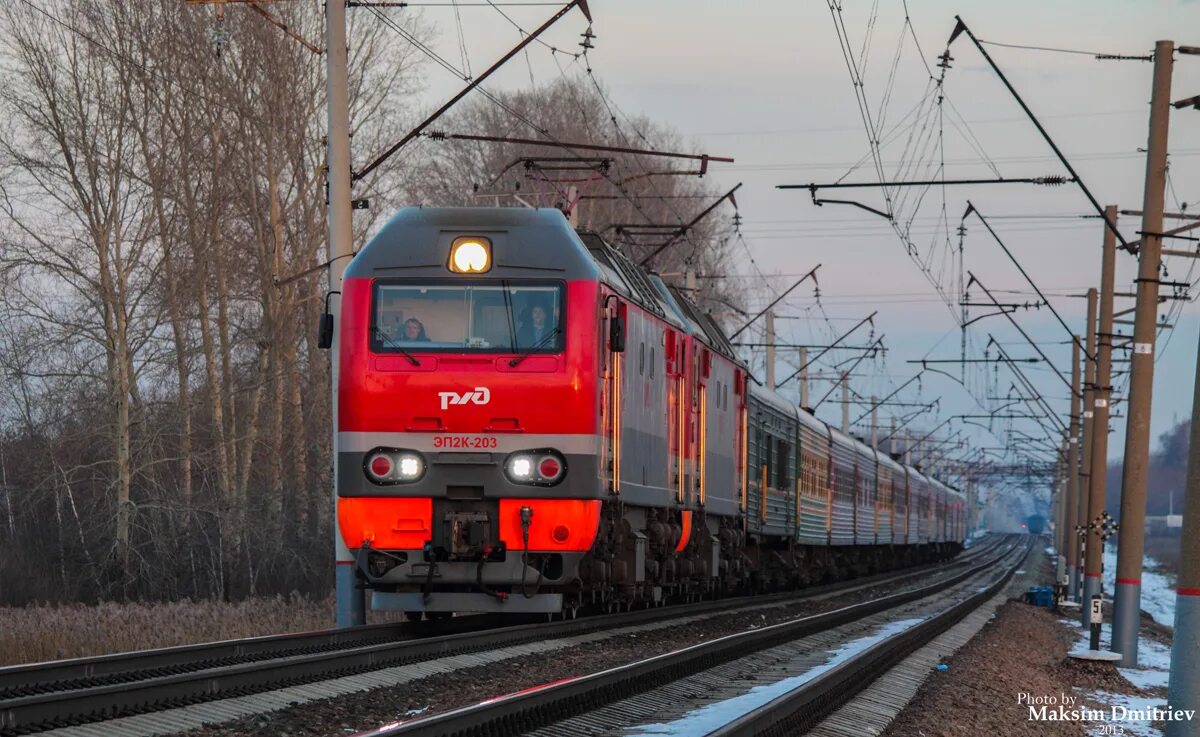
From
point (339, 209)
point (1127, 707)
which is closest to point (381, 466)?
point (339, 209)

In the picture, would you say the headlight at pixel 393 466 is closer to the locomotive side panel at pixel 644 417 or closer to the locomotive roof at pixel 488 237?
the locomotive roof at pixel 488 237

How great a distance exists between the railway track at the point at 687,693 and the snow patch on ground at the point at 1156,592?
2731 cm

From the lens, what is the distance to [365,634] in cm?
1491

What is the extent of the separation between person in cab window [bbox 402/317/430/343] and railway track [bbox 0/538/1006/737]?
2625mm

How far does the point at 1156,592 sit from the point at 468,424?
60204mm

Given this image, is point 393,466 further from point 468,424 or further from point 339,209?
point 339,209

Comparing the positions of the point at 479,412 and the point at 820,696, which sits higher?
the point at 479,412

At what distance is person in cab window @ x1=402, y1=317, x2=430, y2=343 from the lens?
1505cm

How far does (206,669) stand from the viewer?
11.4m

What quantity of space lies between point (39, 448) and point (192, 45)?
8.74 metres

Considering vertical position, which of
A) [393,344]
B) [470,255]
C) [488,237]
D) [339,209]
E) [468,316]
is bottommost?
[393,344]

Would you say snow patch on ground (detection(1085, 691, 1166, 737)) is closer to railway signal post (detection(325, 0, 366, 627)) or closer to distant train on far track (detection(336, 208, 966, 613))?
distant train on far track (detection(336, 208, 966, 613))

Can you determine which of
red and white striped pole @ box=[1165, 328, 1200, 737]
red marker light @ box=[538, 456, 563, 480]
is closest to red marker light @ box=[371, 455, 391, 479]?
red marker light @ box=[538, 456, 563, 480]

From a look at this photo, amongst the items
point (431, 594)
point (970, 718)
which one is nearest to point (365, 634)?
point (431, 594)
